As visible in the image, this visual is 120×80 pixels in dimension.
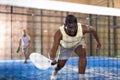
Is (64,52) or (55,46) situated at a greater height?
(55,46)

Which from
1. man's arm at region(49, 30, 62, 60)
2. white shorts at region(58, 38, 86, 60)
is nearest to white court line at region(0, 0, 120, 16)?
man's arm at region(49, 30, 62, 60)

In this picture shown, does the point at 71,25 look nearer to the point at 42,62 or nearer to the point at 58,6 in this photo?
the point at 58,6

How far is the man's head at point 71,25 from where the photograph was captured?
3.34 meters

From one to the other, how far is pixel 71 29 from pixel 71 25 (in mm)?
79

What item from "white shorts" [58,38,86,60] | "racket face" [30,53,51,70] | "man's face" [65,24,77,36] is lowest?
"racket face" [30,53,51,70]

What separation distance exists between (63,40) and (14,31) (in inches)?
241

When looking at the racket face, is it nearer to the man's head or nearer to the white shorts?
the white shorts

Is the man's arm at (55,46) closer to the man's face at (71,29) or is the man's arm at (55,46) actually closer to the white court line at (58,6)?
the man's face at (71,29)

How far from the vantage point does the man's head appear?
132 inches

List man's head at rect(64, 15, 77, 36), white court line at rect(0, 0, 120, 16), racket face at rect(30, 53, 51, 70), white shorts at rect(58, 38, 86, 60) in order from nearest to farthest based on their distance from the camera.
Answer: white court line at rect(0, 0, 120, 16) < man's head at rect(64, 15, 77, 36) < racket face at rect(30, 53, 51, 70) < white shorts at rect(58, 38, 86, 60)

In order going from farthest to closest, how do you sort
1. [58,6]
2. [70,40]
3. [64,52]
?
[64,52] < [70,40] < [58,6]

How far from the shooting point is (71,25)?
3371 millimetres

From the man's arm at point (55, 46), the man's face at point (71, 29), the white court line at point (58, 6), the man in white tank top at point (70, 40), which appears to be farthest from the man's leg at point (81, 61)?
the white court line at point (58, 6)

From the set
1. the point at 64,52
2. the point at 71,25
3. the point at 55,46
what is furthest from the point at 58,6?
the point at 64,52
